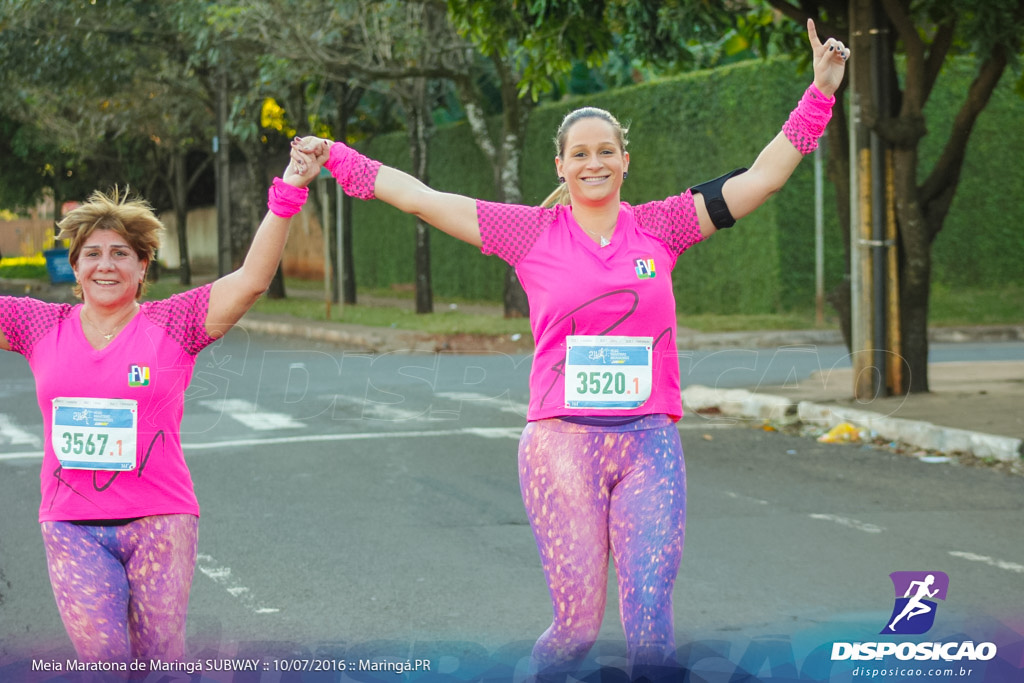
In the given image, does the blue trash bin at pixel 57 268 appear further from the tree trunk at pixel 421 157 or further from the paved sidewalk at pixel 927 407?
the paved sidewalk at pixel 927 407

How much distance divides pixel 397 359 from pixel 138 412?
13.9m

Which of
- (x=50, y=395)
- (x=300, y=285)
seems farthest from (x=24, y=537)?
(x=300, y=285)

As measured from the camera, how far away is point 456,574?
250 inches

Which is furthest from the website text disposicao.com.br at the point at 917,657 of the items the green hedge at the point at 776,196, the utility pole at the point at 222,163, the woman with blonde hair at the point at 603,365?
the utility pole at the point at 222,163

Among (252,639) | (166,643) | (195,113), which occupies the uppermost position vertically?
(195,113)

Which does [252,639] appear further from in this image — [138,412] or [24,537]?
[24,537]

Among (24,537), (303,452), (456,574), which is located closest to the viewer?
(456,574)

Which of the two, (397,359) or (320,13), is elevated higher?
(320,13)

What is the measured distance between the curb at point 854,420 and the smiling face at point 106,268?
23.9 ft

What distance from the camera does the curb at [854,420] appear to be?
31.3 ft

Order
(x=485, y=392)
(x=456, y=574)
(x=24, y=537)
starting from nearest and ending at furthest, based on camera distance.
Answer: (x=456, y=574) → (x=24, y=537) → (x=485, y=392)

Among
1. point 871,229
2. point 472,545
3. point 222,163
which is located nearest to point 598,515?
point 472,545

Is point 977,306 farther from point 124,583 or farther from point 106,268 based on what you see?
point 124,583

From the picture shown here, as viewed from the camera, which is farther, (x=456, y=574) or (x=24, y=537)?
(x=24, y=537)
